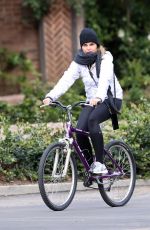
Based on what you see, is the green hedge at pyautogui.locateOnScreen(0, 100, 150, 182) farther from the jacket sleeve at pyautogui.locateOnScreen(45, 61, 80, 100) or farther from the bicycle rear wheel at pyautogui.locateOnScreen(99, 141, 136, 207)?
the jacket sleeve at pyautogui.locateOnScreen(45, 61, 80, 100)

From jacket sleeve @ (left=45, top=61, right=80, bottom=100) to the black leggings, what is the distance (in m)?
0.29

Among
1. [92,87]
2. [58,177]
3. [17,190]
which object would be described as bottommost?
[17,190]

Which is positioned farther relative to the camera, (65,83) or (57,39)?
(57,39)

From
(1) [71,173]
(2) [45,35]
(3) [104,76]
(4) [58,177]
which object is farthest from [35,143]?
(2) [45,35]

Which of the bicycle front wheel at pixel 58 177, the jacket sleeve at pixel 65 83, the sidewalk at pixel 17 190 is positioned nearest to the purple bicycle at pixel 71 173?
the bicycle front wheel at pixel 58 177

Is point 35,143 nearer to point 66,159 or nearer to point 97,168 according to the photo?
point 97,168

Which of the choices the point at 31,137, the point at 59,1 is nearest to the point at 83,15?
the point at 59,1

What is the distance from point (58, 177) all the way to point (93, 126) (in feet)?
1.94

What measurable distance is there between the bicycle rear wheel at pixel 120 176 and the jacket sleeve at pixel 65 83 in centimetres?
76

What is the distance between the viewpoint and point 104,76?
9.52 m

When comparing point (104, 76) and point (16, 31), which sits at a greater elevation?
point (16, 31)

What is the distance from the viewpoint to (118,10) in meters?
21.2

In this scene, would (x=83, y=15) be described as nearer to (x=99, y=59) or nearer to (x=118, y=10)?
(x=118, y=10)

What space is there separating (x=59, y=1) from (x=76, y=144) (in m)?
10.6
